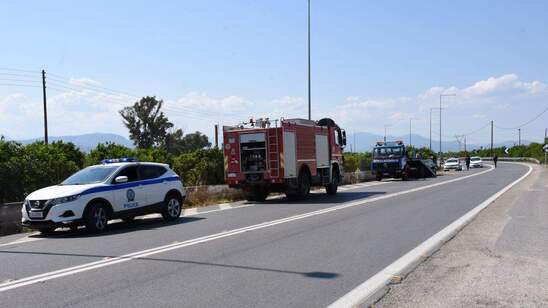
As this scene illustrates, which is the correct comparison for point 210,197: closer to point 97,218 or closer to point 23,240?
point 97,218

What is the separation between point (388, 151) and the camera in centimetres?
3691

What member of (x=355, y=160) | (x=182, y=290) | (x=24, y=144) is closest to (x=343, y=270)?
(x=182, y=290)

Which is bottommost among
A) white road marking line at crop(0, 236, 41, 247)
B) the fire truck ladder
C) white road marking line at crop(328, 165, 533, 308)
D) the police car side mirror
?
white road marking line at crop(0, 236, 41, 247)

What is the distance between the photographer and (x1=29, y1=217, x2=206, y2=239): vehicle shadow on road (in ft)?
39.4

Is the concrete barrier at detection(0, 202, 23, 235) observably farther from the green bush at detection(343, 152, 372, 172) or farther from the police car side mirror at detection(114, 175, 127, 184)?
the green bush at detection(343, 152, 372, 172)

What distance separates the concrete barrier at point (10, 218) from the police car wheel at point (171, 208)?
3462mm

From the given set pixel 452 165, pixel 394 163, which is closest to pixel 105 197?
→ pixel 394 163

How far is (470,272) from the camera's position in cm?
720

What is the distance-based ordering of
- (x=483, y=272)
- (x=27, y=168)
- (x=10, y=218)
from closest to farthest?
(x=483, y=272)
(x=10, y=218)
(x=27, y=168)

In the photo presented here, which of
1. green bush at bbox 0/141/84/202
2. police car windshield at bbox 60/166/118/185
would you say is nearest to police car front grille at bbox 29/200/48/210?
police car windshield at bbox 60/166/118/185

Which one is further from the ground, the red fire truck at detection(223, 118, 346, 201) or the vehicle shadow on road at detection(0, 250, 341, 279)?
the red fire truck at detection(223, 118, 346, 201)

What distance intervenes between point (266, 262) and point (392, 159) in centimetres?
2910

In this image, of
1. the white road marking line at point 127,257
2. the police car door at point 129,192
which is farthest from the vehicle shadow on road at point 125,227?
the white road marking line at point 127,257

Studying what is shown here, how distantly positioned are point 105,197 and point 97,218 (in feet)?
1.65
